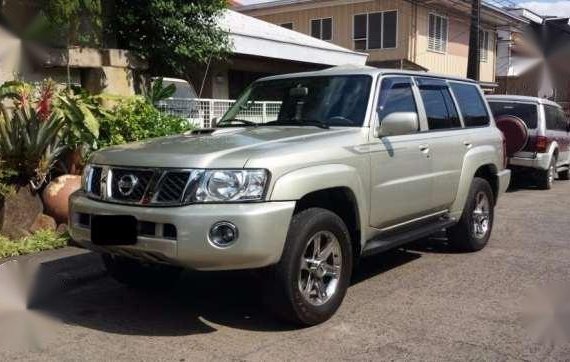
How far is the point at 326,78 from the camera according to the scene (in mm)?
5711

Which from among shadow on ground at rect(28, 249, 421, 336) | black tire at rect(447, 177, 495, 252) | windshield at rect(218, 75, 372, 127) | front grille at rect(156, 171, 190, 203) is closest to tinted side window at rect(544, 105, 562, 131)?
black tire at rect(447, 177, 495, 252)

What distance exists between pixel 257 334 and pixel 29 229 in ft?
12.8

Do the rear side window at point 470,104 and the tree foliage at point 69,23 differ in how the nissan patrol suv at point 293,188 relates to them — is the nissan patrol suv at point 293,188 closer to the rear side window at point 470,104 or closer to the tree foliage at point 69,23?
the rear side window at point 470,104

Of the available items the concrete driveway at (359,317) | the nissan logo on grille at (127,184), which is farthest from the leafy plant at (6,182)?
the nissan logo on grille at (127,184)

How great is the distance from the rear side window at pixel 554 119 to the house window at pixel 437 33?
43.5 ft

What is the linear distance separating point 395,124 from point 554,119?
10.2 metres

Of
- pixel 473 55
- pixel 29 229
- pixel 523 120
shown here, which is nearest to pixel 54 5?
pixel 29 229

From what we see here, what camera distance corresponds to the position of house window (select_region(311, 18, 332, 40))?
28.4 metres

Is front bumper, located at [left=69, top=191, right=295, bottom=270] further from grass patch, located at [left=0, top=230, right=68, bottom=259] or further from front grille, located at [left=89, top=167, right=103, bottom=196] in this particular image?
grass patch, located at [left=0, top=230, right=68, bottom=259]

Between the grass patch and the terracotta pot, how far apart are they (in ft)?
0.75

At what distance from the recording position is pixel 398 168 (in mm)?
5422

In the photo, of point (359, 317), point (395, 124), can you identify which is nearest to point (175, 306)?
point (359, 317)

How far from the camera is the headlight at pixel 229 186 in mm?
4070

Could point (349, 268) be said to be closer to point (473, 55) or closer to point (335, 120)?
point (335, 120)
